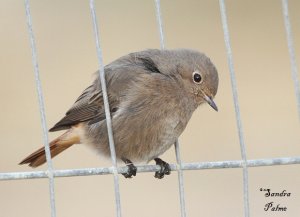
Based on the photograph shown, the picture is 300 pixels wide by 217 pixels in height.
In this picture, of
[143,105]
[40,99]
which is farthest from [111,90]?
[40,99]

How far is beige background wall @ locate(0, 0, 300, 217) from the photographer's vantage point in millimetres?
6422

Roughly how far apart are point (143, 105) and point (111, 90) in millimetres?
183

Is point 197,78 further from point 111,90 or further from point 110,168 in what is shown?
point 110,168

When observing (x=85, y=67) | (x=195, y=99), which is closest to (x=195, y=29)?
(x=85, y=67)

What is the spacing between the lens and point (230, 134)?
272 inches

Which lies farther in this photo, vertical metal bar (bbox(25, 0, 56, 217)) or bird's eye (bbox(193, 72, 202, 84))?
bird's eye (bbox(193, 72, 202, 84))

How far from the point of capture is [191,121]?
703 cm

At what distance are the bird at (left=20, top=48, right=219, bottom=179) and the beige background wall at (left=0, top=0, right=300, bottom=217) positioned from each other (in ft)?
5.04

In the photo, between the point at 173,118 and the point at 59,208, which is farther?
the point at 59,208

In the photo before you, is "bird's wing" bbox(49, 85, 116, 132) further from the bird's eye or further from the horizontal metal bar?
the horizontal metal bar

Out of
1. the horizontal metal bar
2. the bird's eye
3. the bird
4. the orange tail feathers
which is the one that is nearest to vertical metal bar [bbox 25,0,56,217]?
the horizontal metal bar

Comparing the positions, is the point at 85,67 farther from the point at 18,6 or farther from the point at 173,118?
the point at 173,118

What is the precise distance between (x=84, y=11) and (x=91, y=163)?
60.4 inches

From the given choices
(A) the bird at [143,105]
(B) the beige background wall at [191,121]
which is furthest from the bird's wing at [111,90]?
(B) the beige background wall at [191,121]
